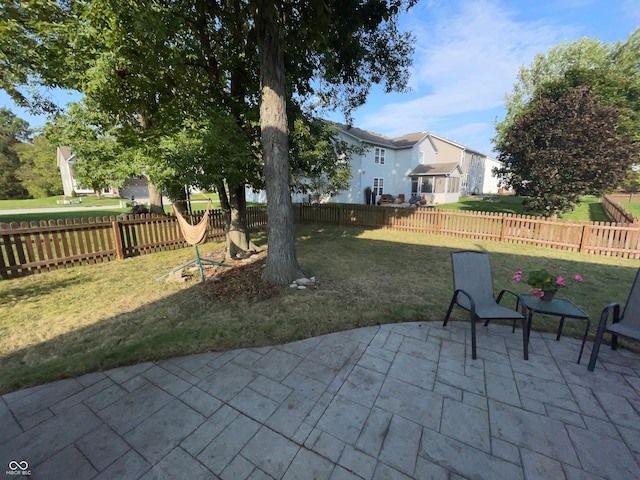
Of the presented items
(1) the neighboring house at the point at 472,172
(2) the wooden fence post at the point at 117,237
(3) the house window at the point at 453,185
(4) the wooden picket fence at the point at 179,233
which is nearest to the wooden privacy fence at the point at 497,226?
(4) the wooden picket fence at the point at 179,233

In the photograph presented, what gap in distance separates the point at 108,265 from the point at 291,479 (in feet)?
23.7

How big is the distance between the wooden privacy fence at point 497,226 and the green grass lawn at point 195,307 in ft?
2.51

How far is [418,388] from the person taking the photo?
8.49 ft

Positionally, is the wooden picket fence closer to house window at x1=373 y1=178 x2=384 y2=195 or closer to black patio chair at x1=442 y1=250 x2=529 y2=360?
black patio chair at x1=442 y1=250 x2=529 y2=360

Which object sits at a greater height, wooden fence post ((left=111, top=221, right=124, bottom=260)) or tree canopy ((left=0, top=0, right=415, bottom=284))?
tree canopy ((left=0, top=0, right=415, bottom=284))

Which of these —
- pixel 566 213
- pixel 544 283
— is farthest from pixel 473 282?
pixel 566 213

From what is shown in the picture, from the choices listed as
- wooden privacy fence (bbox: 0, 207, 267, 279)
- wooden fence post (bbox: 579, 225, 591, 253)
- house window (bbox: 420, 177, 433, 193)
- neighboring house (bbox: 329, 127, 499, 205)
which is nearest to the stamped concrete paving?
wooden privacy fence (bbox: 0, 207, 267, 279)

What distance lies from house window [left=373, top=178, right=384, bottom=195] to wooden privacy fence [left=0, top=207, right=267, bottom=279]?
1957cm

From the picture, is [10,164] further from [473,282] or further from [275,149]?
[473,282]

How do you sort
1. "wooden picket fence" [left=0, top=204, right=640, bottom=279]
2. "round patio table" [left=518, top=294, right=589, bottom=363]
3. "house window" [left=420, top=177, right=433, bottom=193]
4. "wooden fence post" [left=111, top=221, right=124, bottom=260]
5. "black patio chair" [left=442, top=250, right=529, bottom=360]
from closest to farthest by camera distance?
"round patio table" [left=518, top=294, right=589, bottom=363] < "black patio chair" [left=442, top=250, right=529, bottom=360] < "wooden picket fence" [left=0, top=204, right=640, bottom=279] < "wooden fence post" [left=111, top=221, right=124, bottom=260] < "house window" [left=420, top=177, right=433, bottom=193]

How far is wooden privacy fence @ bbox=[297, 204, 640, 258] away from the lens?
7.92 metres

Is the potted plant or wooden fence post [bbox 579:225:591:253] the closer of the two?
the potted plant

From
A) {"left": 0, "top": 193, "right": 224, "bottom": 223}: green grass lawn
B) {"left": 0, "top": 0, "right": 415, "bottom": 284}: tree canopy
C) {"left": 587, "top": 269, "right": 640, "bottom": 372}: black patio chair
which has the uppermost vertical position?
{"left": 0, "top": 0, "right": 415, "bottom": 284}: tree canopy

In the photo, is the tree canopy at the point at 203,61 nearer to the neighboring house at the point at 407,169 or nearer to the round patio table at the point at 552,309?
the round patio table at the point at 552,309
